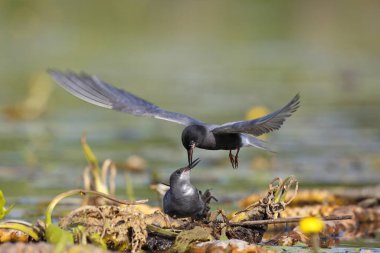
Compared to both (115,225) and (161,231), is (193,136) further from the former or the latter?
(115,225)

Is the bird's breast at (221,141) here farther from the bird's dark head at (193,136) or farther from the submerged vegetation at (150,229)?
the submerged vegetation at (150,229)

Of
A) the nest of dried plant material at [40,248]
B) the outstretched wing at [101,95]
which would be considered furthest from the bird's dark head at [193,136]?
the nest of dried plant material at [40,248]

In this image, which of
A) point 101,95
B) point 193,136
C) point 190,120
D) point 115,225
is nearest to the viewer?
point 115,225

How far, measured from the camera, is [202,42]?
27078 millimetres

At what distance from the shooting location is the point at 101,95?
7.27m

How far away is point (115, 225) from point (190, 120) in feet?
5.15

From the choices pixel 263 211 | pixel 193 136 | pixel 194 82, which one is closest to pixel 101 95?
pixel 193 136

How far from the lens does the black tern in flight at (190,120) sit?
5945 millimetres

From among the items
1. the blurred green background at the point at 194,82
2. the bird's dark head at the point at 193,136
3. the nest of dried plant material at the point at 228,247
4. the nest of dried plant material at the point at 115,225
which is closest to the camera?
the nest of dried plant material at the point at 228,247

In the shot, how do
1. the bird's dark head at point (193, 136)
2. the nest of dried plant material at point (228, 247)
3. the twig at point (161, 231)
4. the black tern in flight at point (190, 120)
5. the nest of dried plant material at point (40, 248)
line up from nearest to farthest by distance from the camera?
the nest of dried plant material at point (40, 248) → the nest of dried plant material at point (228, 247) → the twig at point (161, 231) → the black tern in flight at point (190, 120) → the bird's dark head at point (193, 136)

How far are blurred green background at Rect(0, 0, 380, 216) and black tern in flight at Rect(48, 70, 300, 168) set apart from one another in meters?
1.41

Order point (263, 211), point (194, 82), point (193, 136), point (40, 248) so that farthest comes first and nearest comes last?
1. point (194, 82)
2. point (193, 136)
3. point (263, 211)
4. point (40, 248)

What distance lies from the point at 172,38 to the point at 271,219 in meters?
22.2

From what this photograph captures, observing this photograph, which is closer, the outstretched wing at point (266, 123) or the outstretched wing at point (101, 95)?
the outstretched wing at point (266, 123)
